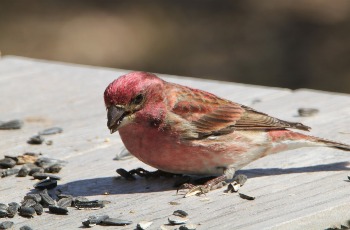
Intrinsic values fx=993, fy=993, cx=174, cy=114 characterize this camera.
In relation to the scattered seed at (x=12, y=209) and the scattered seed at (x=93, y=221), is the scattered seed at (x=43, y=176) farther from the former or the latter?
the scattered seed at (x=93, y=221)

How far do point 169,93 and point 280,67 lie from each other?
24.4 ft

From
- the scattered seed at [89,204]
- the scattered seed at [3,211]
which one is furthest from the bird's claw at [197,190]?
the scattered seed at [3,211]

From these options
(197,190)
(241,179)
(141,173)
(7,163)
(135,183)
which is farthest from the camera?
(7,163)

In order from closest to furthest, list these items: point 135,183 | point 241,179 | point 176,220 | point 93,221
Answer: point 176,220 < point 93,221 < point 241,179 < point 135,183

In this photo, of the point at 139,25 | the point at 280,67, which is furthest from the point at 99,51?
the point at 280,67

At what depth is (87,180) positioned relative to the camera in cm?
554

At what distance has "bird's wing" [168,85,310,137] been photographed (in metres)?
5.50

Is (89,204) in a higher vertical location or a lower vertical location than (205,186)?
lower

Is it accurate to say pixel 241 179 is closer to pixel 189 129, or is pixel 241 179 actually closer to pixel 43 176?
pixel 189 129

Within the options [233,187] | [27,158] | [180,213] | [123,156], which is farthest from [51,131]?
[180,213]

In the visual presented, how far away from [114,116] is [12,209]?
703 mm

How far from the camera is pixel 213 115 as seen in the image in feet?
18.5

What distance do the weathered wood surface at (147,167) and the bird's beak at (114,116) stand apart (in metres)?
0.39

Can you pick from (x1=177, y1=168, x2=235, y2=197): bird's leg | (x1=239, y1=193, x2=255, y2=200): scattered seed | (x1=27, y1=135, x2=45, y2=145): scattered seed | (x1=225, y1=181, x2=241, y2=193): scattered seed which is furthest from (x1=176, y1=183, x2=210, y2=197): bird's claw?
(x1=27, y1=135, x2=45, y2=145): scattered seed
